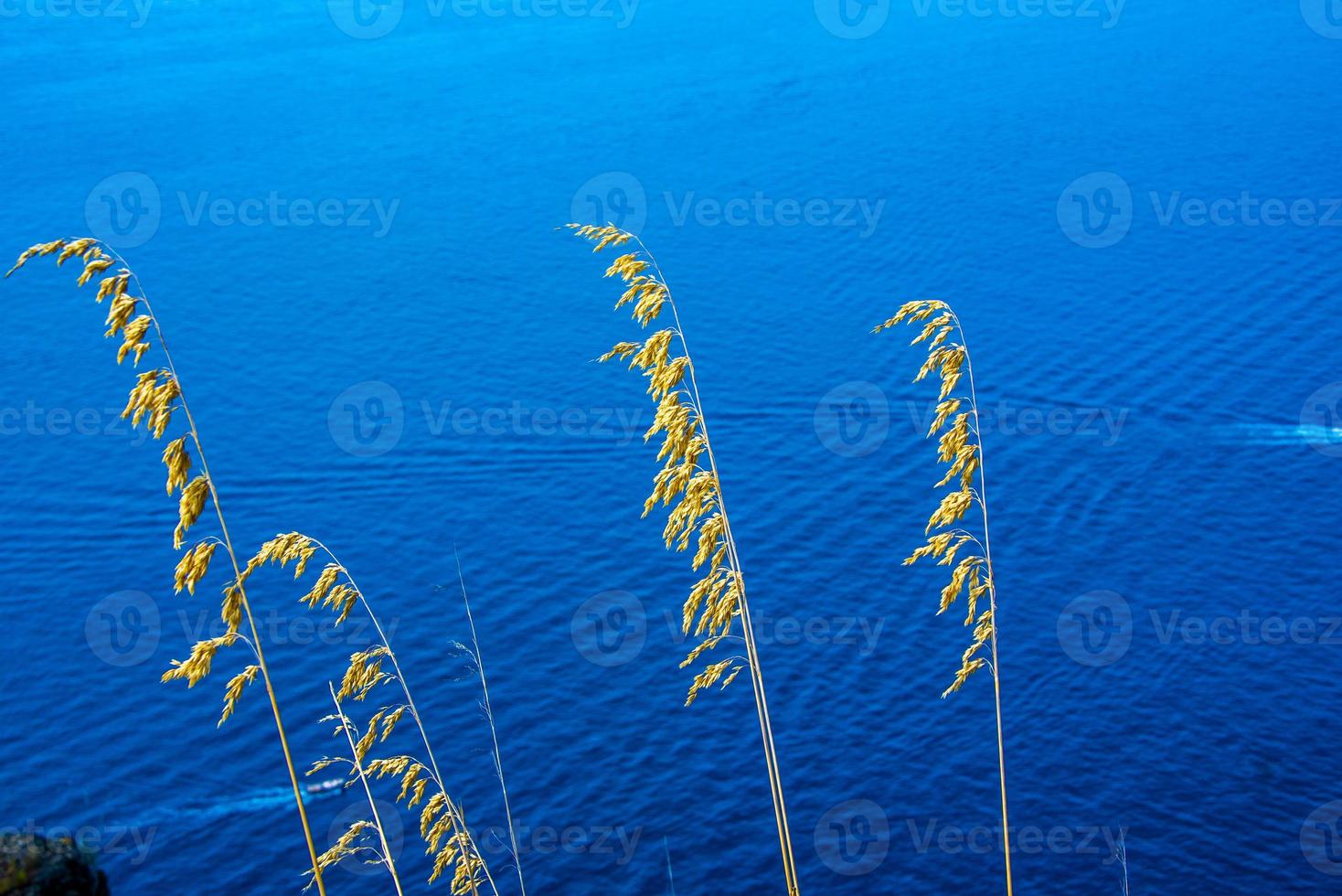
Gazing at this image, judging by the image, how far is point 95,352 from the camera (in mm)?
37656

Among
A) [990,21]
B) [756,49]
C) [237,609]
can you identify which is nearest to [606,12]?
[756,49]

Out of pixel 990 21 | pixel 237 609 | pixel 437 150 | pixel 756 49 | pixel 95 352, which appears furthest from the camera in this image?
pixel 990 21

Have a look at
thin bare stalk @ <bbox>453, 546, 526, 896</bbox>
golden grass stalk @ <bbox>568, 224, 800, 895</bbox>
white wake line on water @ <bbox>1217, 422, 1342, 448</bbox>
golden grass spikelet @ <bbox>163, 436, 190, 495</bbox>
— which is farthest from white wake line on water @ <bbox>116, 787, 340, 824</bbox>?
white wake line on water @ <bbox>1217, 422, 1342, 448</bbox>

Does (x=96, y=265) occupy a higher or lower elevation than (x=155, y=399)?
higher

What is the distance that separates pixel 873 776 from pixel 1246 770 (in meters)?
6.56

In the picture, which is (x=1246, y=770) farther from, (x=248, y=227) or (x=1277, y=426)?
(x=248, y=227)

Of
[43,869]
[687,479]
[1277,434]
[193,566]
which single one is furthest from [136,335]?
[1277,434]

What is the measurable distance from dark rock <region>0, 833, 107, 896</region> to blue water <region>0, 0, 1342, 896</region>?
53.1ft

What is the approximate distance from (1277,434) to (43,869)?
32375 mm

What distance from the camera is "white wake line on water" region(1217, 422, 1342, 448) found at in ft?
110

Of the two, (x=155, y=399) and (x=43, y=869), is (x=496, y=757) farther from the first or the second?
(x=155, y=399)

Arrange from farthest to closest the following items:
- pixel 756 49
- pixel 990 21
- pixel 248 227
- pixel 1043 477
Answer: pixel 990 21, pixel 756 49, pixel 248 227, pixel 1043 477

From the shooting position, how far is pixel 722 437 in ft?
112

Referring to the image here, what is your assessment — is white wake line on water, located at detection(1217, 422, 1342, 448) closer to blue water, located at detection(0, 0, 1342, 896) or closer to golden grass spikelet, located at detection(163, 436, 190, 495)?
blue water, located at detection(0, 0, 1342, 896)
